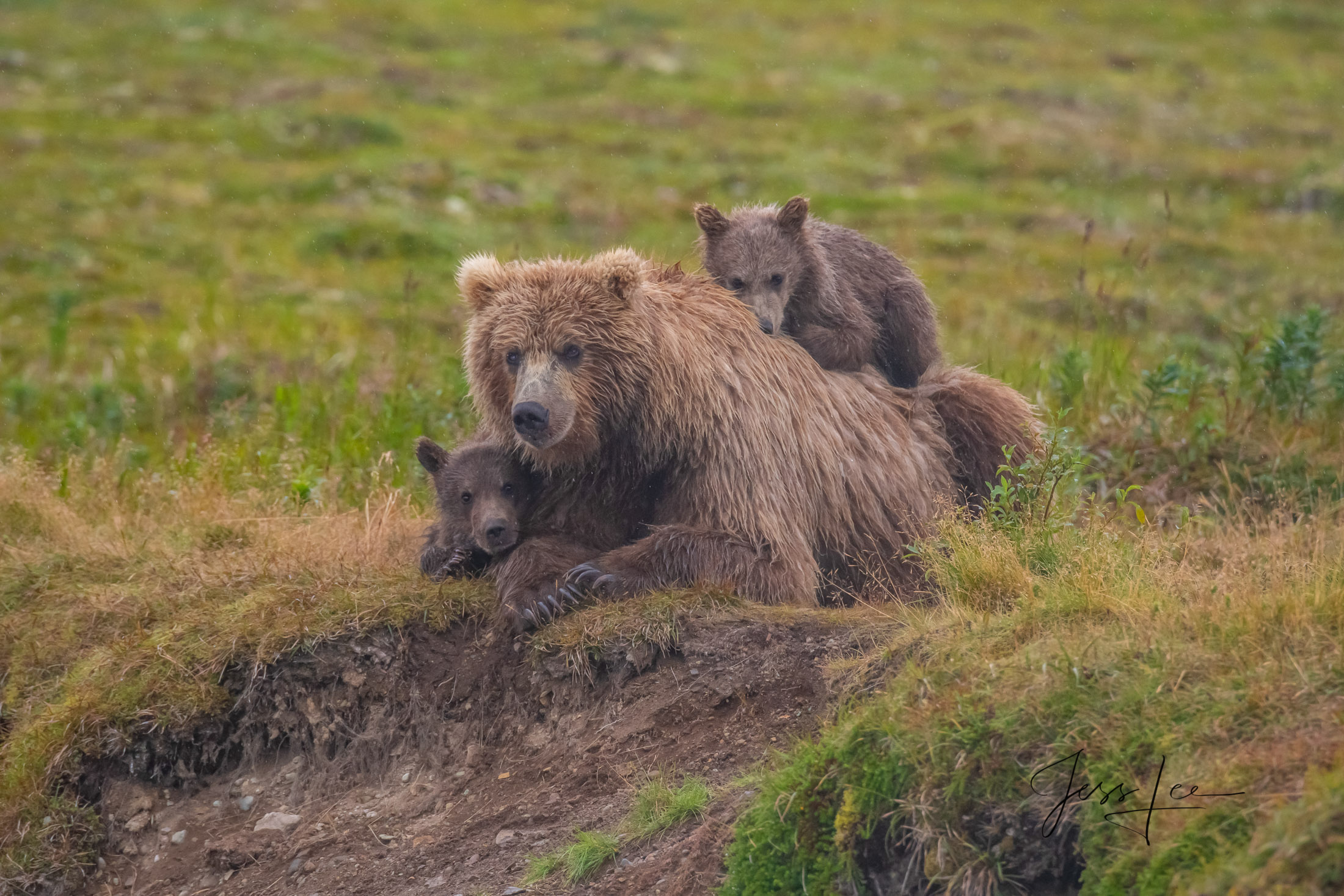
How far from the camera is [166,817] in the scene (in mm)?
5680

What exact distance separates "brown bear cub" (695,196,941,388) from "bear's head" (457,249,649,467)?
0.87 metres

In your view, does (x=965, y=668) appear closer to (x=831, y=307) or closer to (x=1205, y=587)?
(x=1205, y=587)

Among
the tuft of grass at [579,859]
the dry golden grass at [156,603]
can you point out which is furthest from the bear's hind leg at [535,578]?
the tuft of grass at [579,859]

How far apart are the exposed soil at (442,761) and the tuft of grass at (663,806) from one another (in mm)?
53

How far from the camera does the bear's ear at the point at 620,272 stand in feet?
18.5

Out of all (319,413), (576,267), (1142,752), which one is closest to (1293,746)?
(1142,752)

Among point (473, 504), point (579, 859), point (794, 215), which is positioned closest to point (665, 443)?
point (473, 504)

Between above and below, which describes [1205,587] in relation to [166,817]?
above

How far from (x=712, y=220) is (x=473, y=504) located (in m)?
1.88

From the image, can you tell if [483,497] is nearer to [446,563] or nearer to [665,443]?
[446,563]

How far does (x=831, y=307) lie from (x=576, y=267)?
4.77 ft

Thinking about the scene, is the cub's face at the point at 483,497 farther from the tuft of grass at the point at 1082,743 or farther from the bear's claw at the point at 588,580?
the tuft of grass at the point at 1082,743

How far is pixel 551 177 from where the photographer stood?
20.7 metres
